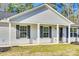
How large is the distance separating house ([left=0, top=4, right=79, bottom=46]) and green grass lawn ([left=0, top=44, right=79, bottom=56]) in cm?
152

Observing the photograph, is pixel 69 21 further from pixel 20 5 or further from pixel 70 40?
pixel 20 5

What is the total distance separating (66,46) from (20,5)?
12.1 feet

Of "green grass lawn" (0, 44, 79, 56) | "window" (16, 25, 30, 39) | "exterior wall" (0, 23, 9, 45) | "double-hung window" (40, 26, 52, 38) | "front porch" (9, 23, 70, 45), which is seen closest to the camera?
"green grass lawn" (0, 44, 79, 56)

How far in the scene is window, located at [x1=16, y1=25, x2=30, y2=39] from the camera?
17552 millimetres

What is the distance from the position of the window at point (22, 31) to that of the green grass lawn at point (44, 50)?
2019mm

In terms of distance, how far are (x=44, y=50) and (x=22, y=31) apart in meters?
3.18

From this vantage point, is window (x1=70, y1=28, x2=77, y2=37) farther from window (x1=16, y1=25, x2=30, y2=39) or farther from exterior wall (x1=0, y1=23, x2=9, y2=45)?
exterior wall (x1=0, y1=23, x2=9, y2=45)

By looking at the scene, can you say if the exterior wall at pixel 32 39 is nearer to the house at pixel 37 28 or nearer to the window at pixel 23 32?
the house at pixel 37 28

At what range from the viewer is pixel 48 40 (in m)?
18.1

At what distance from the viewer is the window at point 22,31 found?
17552mm

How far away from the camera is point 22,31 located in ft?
58.6

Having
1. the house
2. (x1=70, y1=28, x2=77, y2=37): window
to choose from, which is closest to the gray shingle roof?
the house

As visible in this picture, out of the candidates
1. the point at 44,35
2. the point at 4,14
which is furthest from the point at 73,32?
the point at 4,14

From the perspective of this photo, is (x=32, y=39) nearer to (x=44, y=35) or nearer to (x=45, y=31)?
(x=44, y=35)
